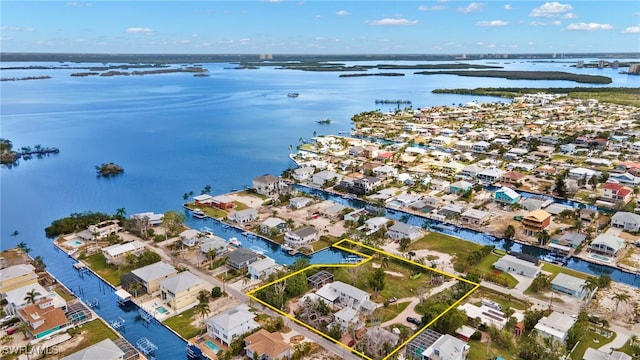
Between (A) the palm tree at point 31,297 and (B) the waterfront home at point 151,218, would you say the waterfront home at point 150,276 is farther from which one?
(B) the waterfront home at point 151,218

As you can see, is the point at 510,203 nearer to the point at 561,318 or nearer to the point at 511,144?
the point at 561,318

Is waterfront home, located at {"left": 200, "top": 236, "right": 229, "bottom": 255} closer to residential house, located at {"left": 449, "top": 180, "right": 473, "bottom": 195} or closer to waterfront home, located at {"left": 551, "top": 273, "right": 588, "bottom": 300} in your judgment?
waterfront home, located at {"left": 551, "top": 273, "right": 588, "bottom": 300}

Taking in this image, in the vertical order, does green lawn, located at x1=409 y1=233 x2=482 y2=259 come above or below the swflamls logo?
above

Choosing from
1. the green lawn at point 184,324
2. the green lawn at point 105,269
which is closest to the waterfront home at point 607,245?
the green lawn at point 184,324

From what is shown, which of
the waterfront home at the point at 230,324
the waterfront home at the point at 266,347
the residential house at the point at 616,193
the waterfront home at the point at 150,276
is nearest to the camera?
the waterfront home at the point at 266,347

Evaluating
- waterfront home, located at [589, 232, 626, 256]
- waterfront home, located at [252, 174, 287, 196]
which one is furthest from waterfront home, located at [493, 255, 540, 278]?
waterfront home, located at [252, 174, 287, 196]

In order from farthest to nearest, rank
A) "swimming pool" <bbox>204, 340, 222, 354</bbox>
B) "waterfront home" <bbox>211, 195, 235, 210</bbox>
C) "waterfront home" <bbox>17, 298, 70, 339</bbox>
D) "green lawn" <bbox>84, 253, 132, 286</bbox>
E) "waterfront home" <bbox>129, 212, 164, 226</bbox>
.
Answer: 1. "waterfront home" <bbox>211, 195, 235, 210</bbox>
2. "waterfront home" <bbox>129, 212, 164, 226</bbox>
3. "green lawn" <bbox>84, 253, 132, 286</bbox>
4. "waterfront home" <bbox>17, 298, 70, 339</bbox>
5. "swimming pool" <bbox>204, 340, 222, 354</bbox>

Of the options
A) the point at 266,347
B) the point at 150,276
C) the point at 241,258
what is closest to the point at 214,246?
the point at 241,258
